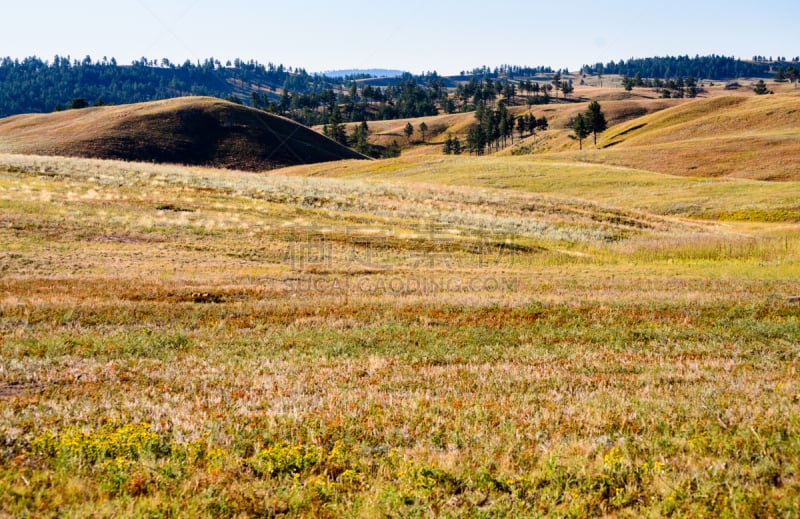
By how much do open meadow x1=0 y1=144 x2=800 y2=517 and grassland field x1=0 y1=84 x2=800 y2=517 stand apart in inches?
1.7

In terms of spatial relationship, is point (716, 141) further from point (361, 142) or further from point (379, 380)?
point (379, 380)

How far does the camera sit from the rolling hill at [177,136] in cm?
9962

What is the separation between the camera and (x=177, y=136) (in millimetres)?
112625

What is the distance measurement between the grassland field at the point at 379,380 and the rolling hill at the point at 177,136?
254 ft

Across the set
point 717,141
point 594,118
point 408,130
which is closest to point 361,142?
point 408,130

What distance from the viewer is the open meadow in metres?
5.52

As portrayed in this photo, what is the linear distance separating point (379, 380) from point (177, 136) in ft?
379

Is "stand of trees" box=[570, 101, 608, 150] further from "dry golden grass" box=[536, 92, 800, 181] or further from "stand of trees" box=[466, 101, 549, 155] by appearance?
"stand of trees" box=[466, 101, 549, 155]

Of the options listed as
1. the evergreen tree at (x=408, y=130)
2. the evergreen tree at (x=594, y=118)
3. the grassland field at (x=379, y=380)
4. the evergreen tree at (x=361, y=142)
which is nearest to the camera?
the grassland field at (x=379, y=380)

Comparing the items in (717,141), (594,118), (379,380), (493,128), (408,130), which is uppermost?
(408,130)

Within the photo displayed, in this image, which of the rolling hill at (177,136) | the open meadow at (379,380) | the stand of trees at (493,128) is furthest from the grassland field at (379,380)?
the stand of trees at (493,128)

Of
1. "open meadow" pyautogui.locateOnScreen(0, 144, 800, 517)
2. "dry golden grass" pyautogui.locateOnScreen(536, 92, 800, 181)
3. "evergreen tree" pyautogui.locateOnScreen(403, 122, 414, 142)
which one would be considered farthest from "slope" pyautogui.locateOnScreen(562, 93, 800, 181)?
"evergreen tree" pyautogui.locateOnScreen(403, 122, 414, 142)

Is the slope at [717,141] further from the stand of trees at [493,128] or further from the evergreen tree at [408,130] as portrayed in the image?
the evergreen tree at [408,130]

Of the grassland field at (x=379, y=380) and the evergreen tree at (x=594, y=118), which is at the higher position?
the evergreen tree at (x=594, y=118)
